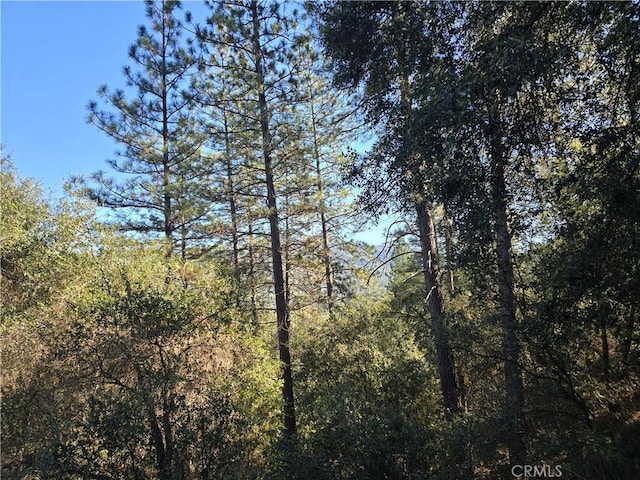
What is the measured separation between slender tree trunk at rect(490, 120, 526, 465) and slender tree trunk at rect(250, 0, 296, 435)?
196 inches

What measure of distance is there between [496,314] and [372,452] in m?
2.17

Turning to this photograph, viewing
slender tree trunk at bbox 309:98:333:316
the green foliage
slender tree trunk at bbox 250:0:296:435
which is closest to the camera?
the green foliage

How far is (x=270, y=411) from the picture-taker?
7062mm

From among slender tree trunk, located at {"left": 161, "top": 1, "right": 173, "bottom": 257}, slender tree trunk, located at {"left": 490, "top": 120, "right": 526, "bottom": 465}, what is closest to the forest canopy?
slender tree trunk, located at {"left": 490, "top": 120, "right": 526, "bottom": 465}

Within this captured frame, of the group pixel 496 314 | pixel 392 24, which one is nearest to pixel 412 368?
pixel 496 314

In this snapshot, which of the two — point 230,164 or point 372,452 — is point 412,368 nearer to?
point 372,452

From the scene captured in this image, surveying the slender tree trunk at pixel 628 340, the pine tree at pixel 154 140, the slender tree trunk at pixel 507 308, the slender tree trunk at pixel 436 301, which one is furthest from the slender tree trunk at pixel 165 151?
the slender tree trunk at pixel 628 340

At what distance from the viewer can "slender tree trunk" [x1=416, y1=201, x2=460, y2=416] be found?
629cm

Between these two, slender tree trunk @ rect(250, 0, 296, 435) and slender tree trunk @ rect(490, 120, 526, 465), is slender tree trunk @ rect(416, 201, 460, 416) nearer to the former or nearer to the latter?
slender tree trunk @ rect(490, 120, 526, 465)

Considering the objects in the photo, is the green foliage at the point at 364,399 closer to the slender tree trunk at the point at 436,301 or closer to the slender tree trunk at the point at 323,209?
the slender tree trunk at the point at 436,301

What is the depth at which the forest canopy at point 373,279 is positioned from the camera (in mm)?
3188

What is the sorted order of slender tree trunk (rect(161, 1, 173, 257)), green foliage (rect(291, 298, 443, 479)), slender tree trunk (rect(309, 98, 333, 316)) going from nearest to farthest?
green foliage (rect(291, 298, 443, 479)) < slender tree trunk (rect(309, 98, 333, 316)) < slender tree trunk (rect(161, 1, 173, 257))

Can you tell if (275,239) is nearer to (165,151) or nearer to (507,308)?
(165,151)

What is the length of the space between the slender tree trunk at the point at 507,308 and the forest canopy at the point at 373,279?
3 cm
